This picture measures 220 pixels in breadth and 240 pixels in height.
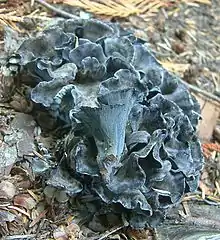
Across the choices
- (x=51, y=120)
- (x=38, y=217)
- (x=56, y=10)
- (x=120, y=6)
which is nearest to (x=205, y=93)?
(x=120, y=6)

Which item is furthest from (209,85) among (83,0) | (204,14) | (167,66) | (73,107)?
(73,107)

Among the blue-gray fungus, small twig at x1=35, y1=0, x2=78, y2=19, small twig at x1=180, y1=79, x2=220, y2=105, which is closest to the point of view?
the blue-gray fungus

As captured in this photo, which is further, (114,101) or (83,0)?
(83,0)

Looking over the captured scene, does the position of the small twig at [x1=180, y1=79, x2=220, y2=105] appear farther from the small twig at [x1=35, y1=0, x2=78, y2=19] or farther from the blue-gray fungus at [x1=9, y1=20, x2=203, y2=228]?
the small twig at [x1=35, y1=0, x2=78, y2=19]

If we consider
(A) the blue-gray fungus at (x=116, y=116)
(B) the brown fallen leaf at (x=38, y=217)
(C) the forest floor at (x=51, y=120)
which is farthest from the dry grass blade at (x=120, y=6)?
(B) the brown fallen leaf at (x=38, y=217)

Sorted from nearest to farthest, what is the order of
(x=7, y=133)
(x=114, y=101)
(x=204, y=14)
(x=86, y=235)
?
(x=114, y=101) → (x=86, y=235) → (x=7, y=133) → (x=204, y=14)

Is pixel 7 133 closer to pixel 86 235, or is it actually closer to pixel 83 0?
pixel 86 235

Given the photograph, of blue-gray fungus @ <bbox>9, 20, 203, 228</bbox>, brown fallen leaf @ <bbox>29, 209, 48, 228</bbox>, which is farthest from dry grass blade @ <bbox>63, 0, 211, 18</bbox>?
brown fallen leaf @ <bbox>29, 209, 48, 228</bbox>
